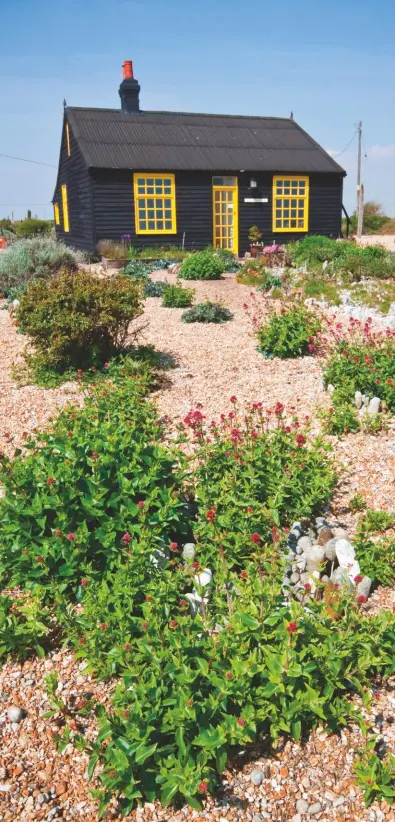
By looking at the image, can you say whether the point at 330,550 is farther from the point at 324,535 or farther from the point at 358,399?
the point at 358,399

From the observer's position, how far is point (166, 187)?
19.2 m

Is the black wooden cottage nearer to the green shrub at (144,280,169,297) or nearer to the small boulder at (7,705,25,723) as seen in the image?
the green shrub at (144,280,169,297)

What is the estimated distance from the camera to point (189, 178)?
19297 millimetres

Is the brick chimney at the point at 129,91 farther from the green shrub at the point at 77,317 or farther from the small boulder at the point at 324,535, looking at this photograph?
the small boulder at the point at 324,535

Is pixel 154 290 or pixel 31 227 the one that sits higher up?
pixel 31 227

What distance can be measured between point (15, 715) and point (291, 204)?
19.9 meters

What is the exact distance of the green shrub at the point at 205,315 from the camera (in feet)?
33.8

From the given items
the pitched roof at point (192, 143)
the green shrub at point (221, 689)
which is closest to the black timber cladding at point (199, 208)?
the pitched roof at point (192, 143)

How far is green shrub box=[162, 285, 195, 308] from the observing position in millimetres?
11461

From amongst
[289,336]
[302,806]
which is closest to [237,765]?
[302,806]

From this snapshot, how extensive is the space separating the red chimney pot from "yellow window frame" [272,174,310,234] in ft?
18.4

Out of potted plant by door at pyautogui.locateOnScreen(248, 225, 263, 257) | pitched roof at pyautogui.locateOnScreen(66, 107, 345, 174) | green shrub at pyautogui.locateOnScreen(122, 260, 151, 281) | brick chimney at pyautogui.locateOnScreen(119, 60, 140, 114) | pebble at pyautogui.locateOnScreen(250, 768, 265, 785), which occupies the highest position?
brick chimney at pyautogui.locateOnScreen(119, 60, 140, 114)

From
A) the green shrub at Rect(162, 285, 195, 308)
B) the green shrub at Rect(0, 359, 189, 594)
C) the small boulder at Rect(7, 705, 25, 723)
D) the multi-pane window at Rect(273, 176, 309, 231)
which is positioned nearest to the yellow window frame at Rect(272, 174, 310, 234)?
the multi-pane window at Rect(273, 176, 309, 231)

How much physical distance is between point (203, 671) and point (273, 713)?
357 mm
